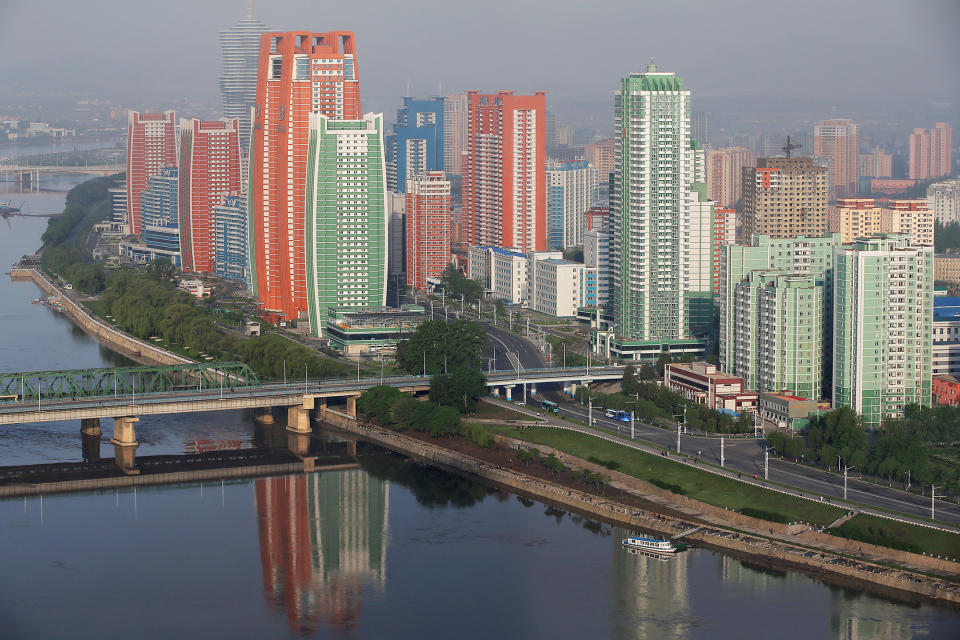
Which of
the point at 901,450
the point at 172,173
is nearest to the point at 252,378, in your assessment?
the point at 901,450

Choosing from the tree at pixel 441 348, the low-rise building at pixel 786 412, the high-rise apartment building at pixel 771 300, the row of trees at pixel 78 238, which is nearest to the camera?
the low-rise building at pixel 786 412

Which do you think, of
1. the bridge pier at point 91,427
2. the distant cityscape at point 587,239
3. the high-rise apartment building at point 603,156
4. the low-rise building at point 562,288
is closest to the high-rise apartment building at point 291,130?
the distant cityscape at point 587,239

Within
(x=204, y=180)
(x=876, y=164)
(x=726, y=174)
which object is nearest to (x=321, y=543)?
(x=204, y=180)

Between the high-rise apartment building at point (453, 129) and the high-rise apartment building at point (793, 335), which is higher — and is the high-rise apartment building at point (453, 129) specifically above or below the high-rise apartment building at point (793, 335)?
above

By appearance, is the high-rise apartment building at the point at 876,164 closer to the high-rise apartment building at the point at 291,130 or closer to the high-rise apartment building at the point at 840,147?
the high-rise apartment building at the point at 840,147

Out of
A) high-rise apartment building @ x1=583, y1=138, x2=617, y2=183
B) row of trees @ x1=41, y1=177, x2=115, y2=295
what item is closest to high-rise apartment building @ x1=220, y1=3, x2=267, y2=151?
row of trees @ x1=41, y1=177, x2=115, y2=295
